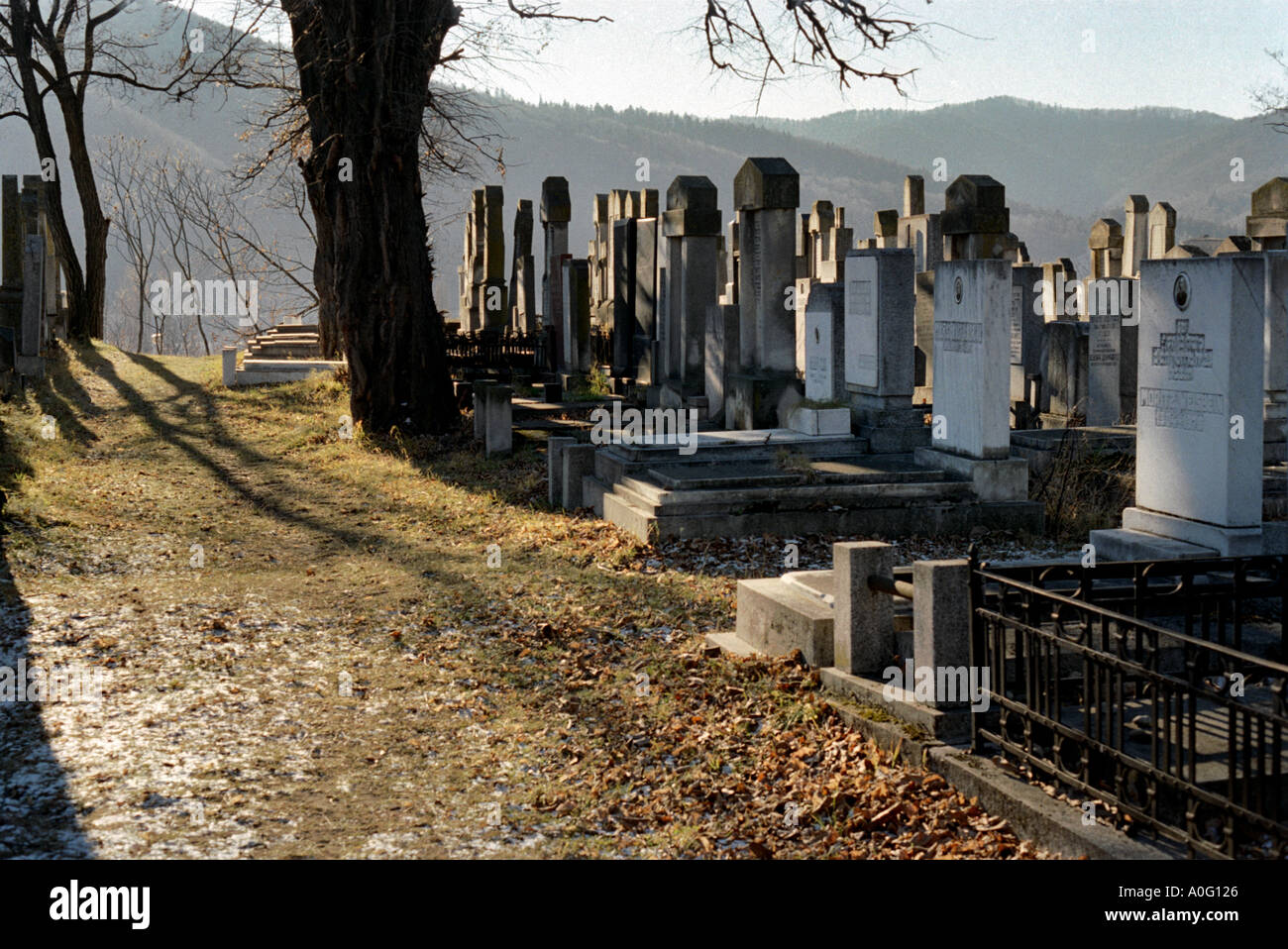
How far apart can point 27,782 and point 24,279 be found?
16.0 m

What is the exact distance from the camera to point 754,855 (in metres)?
5.11

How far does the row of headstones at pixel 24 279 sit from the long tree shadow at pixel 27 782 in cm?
1186

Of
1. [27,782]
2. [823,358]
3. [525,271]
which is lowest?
[27,782]

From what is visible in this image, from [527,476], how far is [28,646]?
642 centimetres

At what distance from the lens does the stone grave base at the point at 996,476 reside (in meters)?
11.2

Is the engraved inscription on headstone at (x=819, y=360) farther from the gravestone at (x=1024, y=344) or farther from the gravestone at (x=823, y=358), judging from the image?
the gravestone at (x=1024, y=344)

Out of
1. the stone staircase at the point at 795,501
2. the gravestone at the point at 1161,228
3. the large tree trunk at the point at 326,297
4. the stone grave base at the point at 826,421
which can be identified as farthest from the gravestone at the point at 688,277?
the gravestone at the point at 1161,228

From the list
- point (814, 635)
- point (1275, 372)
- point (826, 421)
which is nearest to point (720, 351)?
point (826, 421)

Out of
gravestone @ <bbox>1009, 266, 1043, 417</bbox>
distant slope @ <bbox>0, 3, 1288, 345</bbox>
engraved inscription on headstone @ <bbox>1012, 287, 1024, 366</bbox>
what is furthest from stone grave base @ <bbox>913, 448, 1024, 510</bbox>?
distant slope @ <bbox>0, 3, 1288, 345</bbox>

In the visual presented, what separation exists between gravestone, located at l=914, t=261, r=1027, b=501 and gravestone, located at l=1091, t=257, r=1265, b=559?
7.79 feet

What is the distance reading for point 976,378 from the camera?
1109 cm

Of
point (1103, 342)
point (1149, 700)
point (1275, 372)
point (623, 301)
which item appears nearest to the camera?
point (1149, 700)

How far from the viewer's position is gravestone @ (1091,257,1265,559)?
25.6 feet

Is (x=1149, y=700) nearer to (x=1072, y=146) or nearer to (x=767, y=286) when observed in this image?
(x=767, y=286)
